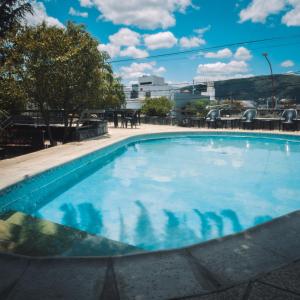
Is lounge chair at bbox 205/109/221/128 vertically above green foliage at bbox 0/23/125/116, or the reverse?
green foliage at bbox 0/23/125/116

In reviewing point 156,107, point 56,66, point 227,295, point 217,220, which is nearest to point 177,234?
point 217,220

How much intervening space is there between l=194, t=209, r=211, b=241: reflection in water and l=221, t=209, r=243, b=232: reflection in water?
53 centimetres

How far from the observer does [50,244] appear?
4.01 metres

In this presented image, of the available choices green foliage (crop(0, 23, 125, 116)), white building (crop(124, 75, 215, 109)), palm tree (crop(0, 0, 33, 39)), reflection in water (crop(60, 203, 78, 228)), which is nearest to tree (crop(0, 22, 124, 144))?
green foliage (crop(0, 23, 125, 116))

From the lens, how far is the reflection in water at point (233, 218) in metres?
6.28

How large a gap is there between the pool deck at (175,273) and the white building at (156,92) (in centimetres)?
5557

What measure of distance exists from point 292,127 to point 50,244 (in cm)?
2030

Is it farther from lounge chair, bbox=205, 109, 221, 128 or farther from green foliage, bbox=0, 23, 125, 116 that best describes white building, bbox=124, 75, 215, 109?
green foliage, bbox=0, 23, 125, 116

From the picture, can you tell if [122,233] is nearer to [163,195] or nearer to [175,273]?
[163,195]

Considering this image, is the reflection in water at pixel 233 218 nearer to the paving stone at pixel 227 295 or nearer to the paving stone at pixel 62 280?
the paving stone at pixel 227 295

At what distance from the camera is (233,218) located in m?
6.86

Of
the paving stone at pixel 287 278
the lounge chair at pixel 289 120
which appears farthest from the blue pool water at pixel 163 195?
the lounge chair at pixel 289 120

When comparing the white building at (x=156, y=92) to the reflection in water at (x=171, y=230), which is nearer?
the reflection in water at (x=171, y=230)

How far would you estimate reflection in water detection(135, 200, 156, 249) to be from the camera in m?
5.53
